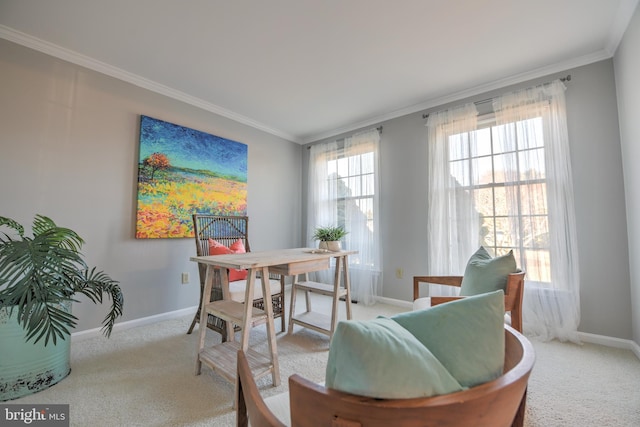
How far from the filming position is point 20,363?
1535 mm

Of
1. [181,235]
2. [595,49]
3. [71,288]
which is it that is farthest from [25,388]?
[595,49]

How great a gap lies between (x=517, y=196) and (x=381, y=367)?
2.74 meters

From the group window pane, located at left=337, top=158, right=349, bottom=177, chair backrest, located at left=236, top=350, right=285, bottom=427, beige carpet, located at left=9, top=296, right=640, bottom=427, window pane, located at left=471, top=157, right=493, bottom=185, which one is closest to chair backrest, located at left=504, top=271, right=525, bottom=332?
beige carpet, located at left=9, top=296, right=640, bottom=427

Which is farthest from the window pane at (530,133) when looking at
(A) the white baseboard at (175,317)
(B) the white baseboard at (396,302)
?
(B) the white baseboard at (396,302)

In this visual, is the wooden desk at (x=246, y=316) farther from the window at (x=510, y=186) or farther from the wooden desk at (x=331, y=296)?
the window at (x=510, y=186)

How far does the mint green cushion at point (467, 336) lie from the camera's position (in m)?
0.57

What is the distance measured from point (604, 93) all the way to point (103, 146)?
440 centimetres

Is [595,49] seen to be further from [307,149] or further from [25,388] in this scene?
[25,388]

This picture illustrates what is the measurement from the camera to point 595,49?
2240 millimetres

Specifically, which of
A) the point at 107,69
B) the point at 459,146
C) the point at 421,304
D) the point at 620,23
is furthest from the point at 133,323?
the point at 620,23

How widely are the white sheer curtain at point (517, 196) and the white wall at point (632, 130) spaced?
1.05 ft

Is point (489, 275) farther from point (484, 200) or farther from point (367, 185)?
point (367, 185)

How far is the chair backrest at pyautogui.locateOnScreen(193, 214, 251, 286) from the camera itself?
243 cm

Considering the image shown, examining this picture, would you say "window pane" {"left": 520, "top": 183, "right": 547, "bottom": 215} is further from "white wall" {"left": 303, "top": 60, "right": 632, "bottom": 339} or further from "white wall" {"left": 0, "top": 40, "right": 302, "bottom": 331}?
"white wall" {"left": 0, "top": 40, "right": 302, "bottom": 331}
